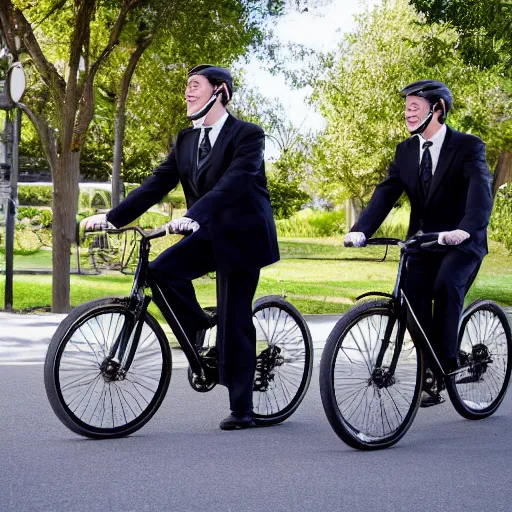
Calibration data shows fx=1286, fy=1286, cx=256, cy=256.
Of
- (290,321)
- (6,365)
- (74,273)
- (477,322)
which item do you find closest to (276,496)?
(290,321)

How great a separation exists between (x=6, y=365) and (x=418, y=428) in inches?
161

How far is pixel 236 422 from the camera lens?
6.91 metres

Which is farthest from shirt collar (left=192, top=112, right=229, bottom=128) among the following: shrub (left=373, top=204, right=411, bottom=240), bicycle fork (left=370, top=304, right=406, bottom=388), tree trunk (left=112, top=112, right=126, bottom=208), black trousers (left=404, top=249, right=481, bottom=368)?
shrub (left=373, top=204, right=411, bottom=240)

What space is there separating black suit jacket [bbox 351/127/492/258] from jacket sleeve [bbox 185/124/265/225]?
64 centimetres

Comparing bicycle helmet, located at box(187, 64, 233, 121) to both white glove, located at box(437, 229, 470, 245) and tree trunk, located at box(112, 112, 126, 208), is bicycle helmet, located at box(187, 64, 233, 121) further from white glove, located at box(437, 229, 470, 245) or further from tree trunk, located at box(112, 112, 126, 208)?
tree trunk, located at box(112, 112, 126, 208)

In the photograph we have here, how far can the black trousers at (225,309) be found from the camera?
21.5 feet

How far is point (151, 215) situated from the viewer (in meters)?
21.6

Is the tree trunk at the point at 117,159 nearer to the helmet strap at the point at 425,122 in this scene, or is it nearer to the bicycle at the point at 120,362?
the bicycle at the point at 120,362

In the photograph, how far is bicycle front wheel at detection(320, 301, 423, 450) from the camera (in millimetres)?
6086

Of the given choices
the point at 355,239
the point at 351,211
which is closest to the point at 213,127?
the point at 355,239

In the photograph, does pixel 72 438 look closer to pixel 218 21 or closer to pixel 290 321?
pixel 290 321

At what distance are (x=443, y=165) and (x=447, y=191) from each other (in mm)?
143

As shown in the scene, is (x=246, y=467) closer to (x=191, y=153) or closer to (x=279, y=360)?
(x=279, y=360)

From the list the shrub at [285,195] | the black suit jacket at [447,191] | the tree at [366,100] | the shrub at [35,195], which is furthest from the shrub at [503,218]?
the black suit jacket at [447,191]
